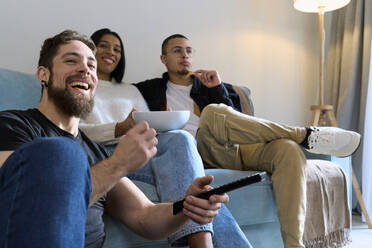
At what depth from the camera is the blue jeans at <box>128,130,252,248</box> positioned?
101cm

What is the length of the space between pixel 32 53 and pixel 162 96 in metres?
0.78

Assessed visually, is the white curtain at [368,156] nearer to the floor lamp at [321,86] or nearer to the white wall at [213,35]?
the floor lamp at [321,86]

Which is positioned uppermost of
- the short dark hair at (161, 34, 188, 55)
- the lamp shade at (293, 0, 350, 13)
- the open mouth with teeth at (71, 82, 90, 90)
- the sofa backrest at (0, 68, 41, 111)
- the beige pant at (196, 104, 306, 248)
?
the lamp shade at (293, 0, 350, 13)

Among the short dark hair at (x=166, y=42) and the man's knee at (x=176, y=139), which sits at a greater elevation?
the short dark hair at (x=166, y=42)

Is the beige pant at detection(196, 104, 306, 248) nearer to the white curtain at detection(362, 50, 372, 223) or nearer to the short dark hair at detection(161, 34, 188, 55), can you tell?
the short dark hair at detection(161, 34, 188, 55)

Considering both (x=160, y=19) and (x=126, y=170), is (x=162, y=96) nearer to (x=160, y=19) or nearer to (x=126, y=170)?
(x=160, y=19)

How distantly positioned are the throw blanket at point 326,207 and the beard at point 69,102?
3.32 ft

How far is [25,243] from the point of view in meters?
0.46

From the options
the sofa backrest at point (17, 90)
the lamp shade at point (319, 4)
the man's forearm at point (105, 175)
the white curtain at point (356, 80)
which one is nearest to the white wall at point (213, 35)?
the white curtain at point (356, 80)

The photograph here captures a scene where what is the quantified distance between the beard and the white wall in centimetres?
112

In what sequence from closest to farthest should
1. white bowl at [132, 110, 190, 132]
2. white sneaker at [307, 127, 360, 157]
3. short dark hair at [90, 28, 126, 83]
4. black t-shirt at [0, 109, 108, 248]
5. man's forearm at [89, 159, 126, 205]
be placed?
1. man's forearm at [89, 159, 126, 205]
2. black t-shirt at [0, 109, 108, 248]
3. white bowl at [132, 110, 190, 132]
4. white sneaker at [307, 127, 360, 157]
5. short dark hair at [90, 28, 126, 83]

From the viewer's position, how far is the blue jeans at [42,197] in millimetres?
463

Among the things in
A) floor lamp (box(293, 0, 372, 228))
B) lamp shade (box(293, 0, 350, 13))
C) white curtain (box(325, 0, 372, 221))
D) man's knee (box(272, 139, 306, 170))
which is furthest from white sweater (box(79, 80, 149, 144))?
white curtain (box(325, 0, 372, 221))

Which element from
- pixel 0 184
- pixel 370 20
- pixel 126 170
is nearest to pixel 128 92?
pixel 126 170
